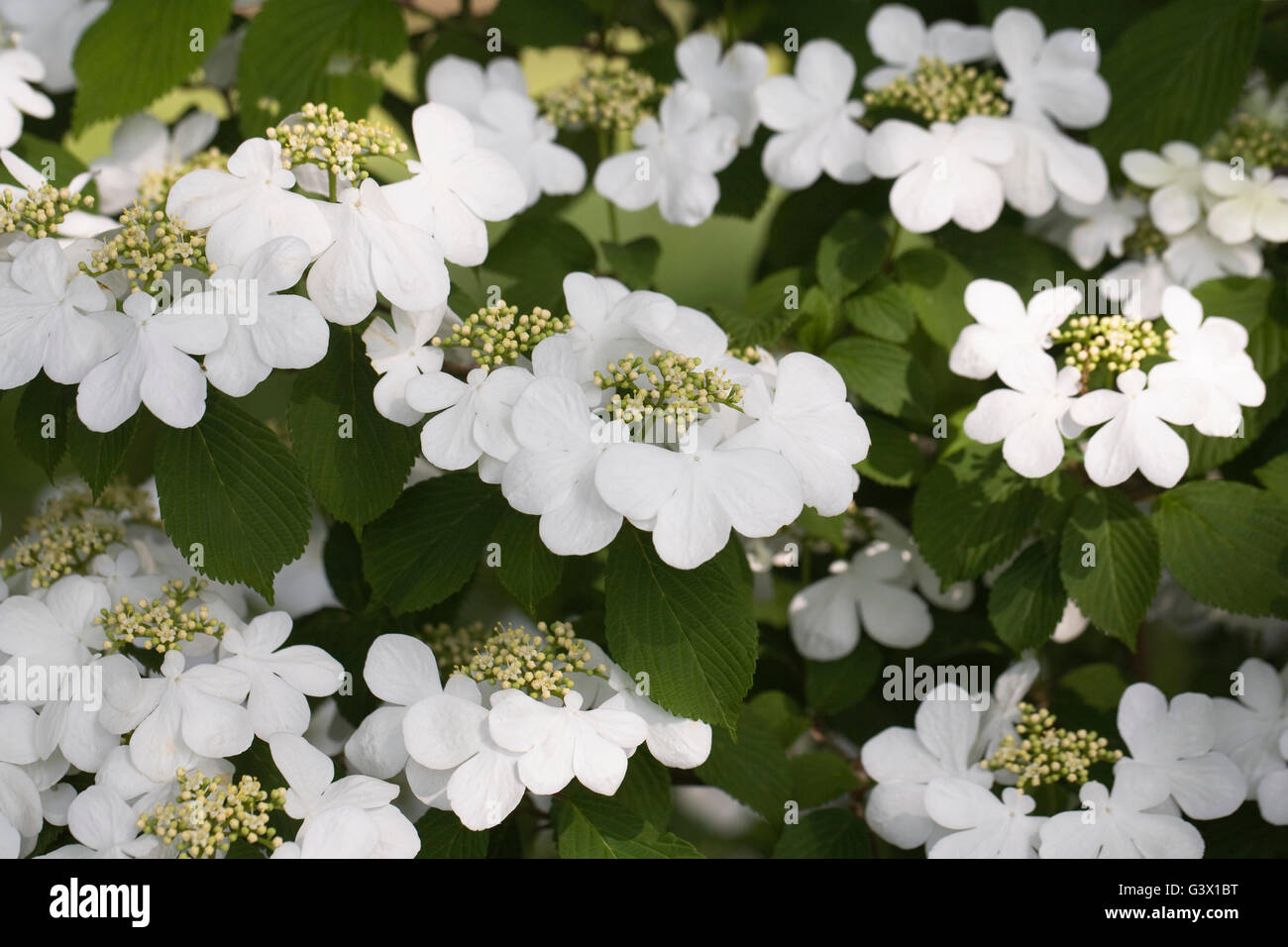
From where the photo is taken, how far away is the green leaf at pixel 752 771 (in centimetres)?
86

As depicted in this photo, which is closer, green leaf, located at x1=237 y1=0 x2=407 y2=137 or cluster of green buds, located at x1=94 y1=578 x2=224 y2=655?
cluster of green buds, located at x1=94 y1=578 x2=224 y2=655

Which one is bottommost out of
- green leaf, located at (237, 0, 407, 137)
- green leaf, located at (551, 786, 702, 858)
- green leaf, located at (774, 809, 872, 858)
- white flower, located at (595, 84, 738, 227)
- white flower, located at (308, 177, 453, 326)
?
green leaf, located at (774, 809, 872, 858)

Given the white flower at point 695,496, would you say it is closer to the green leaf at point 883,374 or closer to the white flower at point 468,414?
the white flower at point 468,414

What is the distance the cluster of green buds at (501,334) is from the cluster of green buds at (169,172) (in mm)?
341

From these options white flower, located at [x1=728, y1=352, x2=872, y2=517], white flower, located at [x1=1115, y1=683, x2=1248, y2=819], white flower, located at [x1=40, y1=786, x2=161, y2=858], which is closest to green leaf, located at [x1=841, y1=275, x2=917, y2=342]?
white flower, located at [x1=728, y1=352, x2=872, y2=517]

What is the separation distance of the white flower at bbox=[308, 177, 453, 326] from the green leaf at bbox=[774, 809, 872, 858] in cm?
48

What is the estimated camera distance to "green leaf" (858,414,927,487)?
3.04ft

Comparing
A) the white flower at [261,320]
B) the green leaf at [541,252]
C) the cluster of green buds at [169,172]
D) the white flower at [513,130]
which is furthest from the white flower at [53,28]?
the white flower at [261,320]

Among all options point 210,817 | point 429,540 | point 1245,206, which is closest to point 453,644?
point 429,540

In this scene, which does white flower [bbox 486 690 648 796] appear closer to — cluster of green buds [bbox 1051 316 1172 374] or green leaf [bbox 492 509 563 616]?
green leaf [bbox 492 509 563 616]

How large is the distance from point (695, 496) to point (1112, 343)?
0.36 meters
